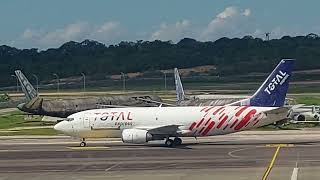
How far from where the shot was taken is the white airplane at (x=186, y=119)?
54.4 m

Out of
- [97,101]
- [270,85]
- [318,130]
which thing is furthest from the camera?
[97,101]

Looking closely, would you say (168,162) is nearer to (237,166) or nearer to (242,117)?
(237,166)

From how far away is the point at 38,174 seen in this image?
37.6m

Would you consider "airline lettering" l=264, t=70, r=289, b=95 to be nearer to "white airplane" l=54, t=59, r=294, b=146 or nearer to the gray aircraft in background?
"white airplane" l=54, t=59, r=294, b=146

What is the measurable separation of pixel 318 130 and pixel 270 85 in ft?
52.9

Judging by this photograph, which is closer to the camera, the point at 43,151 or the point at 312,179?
the point at 312,179

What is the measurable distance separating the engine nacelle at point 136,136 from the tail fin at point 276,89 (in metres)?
8.54

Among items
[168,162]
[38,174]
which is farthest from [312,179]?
[38,174]

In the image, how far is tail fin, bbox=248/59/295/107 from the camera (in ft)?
→ 182

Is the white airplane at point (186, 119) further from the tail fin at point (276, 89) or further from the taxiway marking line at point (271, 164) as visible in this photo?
the taxiway marking line at point (271, 164)

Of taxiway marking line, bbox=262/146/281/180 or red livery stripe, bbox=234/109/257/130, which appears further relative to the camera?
red livery stripe, bbox=234/109/257/130

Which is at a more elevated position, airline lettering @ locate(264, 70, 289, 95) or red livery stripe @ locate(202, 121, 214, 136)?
airline lettering @ locate(264, 70, 289, 95)

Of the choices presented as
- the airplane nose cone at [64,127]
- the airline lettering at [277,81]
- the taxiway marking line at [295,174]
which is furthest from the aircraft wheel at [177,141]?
the taxiway marking line at [295,174]

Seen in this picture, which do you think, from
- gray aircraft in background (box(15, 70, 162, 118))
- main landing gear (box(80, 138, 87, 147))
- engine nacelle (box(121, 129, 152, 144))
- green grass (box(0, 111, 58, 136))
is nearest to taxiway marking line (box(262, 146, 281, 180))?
engine nacelle (box(121, 129, 152, 144))
